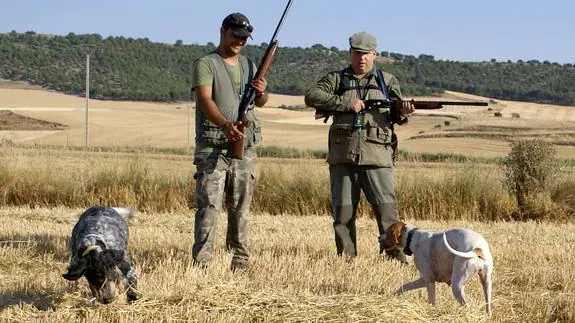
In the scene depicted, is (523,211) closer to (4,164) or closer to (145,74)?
(4,164)

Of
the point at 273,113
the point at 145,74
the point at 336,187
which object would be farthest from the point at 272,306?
the point at 145,74

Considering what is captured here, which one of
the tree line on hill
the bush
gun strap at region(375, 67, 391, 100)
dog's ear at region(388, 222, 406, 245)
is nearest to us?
dog's ear at region(388, 222, 406, 245)

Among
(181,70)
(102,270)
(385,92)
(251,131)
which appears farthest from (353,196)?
(181,70)

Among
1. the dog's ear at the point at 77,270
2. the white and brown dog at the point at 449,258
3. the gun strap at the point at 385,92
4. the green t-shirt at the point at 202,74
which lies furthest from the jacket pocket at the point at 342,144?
the dog's ear at the point at 77,270

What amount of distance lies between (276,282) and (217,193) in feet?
3.22

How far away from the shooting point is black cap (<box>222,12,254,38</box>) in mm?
7832

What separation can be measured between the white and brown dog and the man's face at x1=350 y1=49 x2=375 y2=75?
174 cm

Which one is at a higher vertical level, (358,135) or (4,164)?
(358,135)

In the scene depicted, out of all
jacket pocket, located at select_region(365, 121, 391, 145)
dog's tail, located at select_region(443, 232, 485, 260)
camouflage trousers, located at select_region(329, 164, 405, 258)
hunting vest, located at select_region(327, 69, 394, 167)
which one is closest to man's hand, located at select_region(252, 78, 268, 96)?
hunting vest, located at select_region(327, 69, 394, 167)

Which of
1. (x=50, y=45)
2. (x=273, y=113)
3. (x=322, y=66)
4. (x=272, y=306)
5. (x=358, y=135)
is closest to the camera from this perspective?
(x=272, y=306)

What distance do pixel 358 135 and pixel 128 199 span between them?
622cm

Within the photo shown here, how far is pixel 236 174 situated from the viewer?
26.7 feet

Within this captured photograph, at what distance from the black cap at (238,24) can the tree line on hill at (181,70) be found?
62230 millimetres

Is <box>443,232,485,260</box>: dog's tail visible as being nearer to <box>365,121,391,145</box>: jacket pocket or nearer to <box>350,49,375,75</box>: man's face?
<box>365,121,391,145</box>: jacket pocket
